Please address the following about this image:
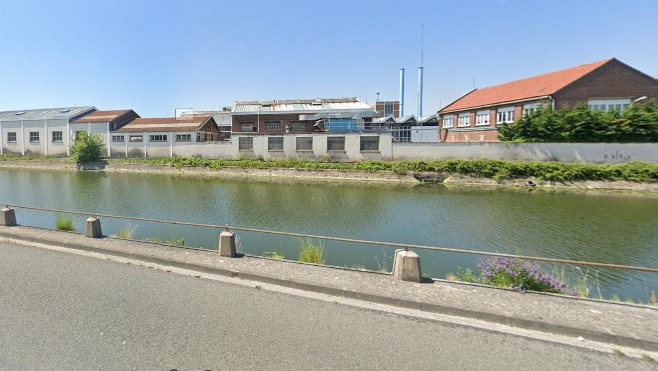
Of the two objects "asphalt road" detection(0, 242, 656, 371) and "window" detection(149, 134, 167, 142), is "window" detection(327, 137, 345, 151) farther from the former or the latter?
"asphalt road" detection(0, 242, 656, 371)

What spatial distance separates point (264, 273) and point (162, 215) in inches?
448

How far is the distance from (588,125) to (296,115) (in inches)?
1143

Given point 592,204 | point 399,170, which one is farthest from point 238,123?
point 592,204

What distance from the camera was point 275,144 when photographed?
34.8 m

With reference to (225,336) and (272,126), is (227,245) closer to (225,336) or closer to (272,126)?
(225,336)

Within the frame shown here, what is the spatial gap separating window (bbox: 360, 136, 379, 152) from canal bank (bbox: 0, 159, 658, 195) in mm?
4151

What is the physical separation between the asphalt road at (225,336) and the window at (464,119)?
1543 inches

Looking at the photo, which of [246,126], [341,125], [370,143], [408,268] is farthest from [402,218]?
[246,126]

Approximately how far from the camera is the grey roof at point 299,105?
1532 inches

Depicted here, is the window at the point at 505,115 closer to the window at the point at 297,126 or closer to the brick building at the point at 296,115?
the brick building at the point at 296,115

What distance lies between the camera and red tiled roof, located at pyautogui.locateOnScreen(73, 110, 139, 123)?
138 feet

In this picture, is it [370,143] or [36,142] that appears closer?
[370,143]

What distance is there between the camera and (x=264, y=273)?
557 centimetres

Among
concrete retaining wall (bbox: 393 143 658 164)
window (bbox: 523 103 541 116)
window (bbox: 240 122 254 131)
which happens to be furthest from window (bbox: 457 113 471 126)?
window (bbox: 240 122 254 131)
